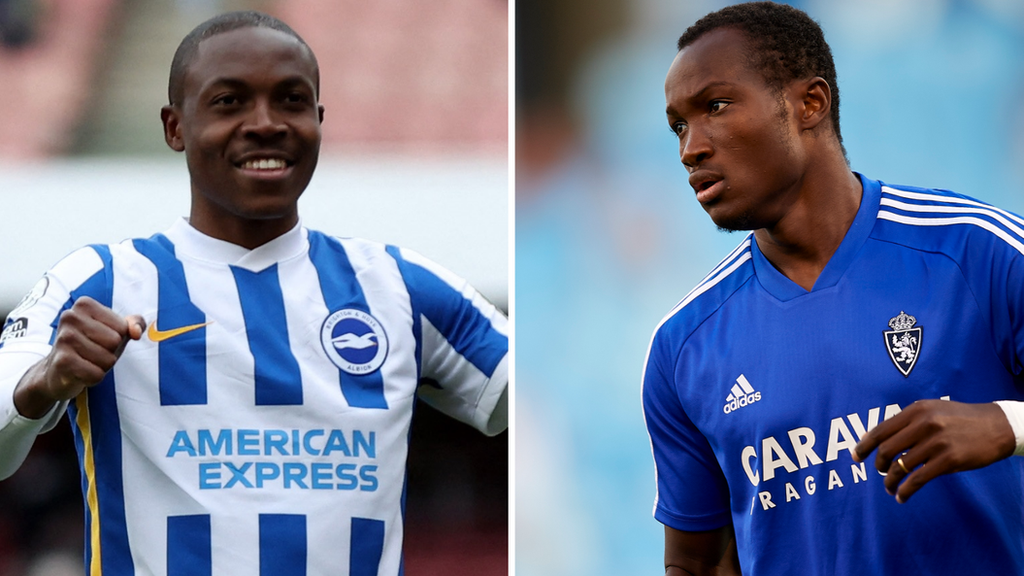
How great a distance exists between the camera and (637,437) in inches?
96.2

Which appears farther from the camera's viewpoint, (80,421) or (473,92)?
(473,92)

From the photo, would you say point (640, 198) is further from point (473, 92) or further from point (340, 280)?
point (340, 280)

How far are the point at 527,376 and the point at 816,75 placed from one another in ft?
3.30

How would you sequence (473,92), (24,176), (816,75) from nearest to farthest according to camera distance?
(816,75), (24,176), (473,92)

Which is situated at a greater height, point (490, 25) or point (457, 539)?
point (490, 25)

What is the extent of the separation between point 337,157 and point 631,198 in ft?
2.52

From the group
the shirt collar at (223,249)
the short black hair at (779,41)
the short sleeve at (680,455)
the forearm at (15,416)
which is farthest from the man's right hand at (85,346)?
the short black hair at (779,41)

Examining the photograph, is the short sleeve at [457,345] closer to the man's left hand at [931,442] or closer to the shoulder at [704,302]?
the shoulder at [704,302]

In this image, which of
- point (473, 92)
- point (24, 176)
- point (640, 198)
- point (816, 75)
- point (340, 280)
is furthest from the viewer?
point (640, 198)

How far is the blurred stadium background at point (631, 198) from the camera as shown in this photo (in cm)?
244

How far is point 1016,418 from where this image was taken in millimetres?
1339

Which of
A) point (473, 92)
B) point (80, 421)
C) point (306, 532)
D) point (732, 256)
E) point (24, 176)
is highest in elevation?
point (473, 92)

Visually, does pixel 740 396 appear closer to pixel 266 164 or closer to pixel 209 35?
pixel 266 164

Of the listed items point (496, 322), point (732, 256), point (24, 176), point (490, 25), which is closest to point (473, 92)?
point (490, 25)
